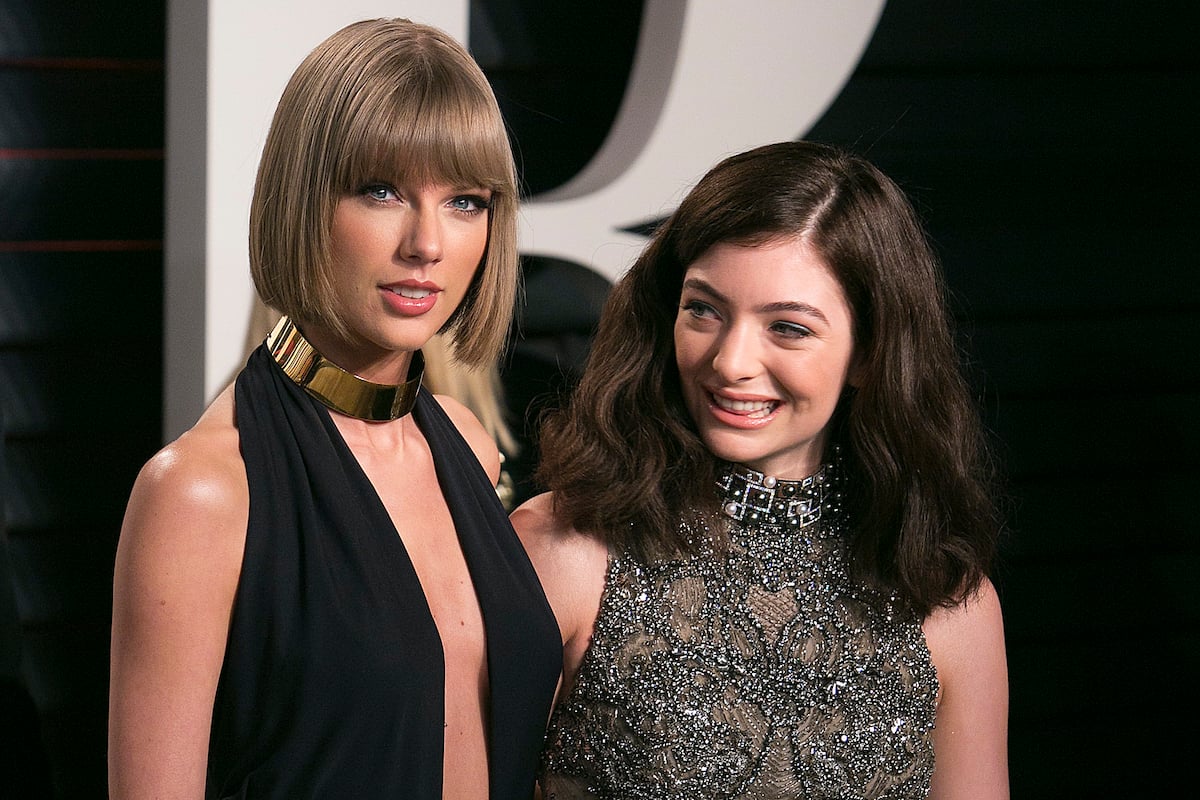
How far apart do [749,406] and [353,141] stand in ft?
2.01

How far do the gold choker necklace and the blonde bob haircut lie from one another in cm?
5

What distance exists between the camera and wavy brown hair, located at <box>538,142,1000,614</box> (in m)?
1.62

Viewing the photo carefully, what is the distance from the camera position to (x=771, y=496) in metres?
1.74

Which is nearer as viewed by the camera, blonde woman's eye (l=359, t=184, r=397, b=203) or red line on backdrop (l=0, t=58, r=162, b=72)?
blonde woman's eye (l=359, t=184, r=397, b=203)

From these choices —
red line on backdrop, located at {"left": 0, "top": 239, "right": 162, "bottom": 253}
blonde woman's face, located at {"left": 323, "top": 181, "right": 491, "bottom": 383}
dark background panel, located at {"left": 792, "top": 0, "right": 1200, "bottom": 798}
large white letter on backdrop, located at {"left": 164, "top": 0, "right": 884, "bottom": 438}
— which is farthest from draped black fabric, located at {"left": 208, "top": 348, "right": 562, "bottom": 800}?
dark background panel, located at {"left": 792, "top": 0, "right": 1200, "bottom": 798}

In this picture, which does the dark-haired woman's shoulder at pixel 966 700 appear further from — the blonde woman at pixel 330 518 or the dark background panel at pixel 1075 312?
the dark background panel at pixel 1075 312

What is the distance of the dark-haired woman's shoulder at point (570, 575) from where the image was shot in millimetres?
1657

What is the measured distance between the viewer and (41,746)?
2.27m

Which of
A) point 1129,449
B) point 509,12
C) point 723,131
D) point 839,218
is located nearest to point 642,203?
point 723,131

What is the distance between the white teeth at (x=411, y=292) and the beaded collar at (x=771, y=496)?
1.88 ft

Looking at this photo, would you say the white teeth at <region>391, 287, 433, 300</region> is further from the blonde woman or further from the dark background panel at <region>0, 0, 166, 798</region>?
the dark background panel at <region>0, 0, 166, 798</region>

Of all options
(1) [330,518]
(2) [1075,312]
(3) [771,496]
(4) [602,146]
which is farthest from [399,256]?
(2) [1075,312]

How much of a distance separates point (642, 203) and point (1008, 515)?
4.14 ft

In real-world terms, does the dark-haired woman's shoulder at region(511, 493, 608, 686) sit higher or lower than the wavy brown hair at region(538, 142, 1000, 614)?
lower
